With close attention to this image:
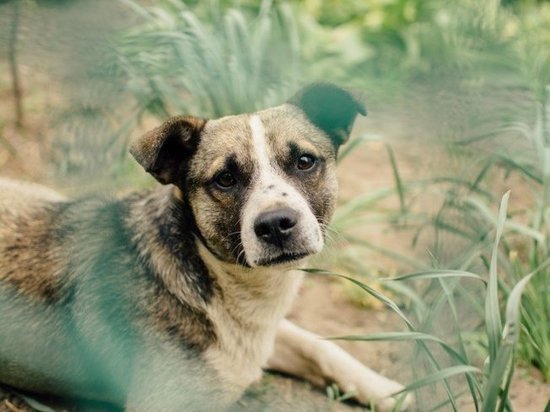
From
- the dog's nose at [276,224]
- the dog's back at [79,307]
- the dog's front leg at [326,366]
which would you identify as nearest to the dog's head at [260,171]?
the dog's nose at [276,224]

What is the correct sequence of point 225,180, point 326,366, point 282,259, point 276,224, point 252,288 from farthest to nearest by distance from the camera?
point 326,366
point 252,288
point 225,180
point 282,259
point 276,224

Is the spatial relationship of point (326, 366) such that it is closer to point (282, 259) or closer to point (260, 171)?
point (282, 259)

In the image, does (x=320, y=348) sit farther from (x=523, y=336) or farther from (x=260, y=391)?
(x=523, y=336)

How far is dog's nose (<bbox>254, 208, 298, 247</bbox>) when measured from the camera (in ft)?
10.1

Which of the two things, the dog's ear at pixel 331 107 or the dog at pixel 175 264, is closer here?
the dog at pixel 175 264

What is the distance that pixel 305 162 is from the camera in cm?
338

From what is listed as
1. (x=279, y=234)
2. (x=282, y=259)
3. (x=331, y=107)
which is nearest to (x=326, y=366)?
(x=282, y=259)

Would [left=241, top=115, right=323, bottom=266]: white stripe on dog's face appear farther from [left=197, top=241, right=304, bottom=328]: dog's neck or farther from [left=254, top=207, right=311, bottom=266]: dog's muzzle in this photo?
[left=197, top=241, right=304, bottom=328]: dog's neck

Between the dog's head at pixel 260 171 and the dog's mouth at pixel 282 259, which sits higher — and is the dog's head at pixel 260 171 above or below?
above

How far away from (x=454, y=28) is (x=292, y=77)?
1724mm

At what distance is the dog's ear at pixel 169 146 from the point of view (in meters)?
3.18

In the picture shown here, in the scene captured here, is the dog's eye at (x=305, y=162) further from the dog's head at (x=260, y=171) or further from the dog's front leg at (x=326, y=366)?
the dog's front leg at (x=326, y=366)

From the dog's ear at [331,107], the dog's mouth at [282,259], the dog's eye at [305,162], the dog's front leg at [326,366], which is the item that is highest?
the dog's ear at [331,107]

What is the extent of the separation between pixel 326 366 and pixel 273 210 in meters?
1.15
